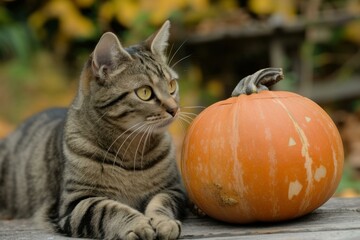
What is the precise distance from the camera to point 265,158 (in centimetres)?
220

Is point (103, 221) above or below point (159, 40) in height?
below

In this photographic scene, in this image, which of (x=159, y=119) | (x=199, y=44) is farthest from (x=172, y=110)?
(x=199, y=44)

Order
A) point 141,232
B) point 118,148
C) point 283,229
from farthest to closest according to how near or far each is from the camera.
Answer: point 118,148
point 283,229
point 141,232

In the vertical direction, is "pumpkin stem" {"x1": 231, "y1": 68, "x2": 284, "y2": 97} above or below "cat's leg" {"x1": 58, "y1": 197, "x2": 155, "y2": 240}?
above

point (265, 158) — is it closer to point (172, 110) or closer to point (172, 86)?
point (172, 110)

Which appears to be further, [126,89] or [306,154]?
[126,89]

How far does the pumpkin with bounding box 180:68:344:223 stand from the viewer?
2209 millimetres

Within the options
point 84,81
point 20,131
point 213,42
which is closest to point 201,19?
point 213,42

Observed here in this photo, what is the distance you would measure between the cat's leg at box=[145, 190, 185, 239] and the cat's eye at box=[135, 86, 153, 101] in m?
0.46

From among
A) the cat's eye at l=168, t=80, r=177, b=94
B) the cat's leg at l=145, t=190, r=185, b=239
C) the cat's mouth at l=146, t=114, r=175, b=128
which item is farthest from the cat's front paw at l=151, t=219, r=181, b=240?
the cat's eye at l=168, t=80, r=177, b=94

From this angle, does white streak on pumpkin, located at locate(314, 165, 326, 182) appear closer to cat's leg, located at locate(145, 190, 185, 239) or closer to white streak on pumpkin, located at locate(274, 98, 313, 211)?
white streak on pumpkin, located at locate(274, 98, 313, 211)

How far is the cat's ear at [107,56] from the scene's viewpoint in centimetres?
247

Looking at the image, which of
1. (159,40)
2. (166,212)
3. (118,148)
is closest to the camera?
(166,212)

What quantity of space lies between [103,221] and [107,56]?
72 centimetres
